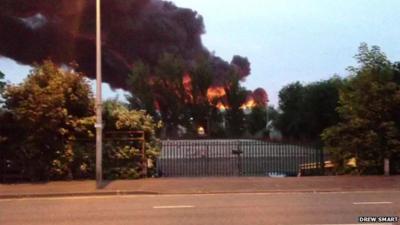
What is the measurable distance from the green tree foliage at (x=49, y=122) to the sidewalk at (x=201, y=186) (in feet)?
3.90

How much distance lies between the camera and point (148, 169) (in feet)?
80.8

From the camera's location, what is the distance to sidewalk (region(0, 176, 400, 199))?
19.0 metres

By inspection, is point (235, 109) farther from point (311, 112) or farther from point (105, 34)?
point (311, 112)

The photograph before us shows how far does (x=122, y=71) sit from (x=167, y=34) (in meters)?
12.0

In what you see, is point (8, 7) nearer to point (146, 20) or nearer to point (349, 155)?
point (146, 20)

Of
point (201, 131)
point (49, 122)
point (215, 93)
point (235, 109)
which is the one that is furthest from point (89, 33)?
point (49, 122)

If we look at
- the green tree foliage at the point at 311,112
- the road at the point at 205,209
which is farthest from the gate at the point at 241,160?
the green tree foliage at the point at 311,112

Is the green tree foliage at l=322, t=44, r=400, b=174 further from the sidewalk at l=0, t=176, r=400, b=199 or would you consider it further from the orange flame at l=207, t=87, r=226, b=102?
the orange flame at l=207, t=87, r=226, b=102

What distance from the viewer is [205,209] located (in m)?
13.8

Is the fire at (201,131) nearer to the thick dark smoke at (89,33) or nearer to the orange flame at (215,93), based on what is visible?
the orange flame at (215,93)

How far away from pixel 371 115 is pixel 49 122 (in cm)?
1200

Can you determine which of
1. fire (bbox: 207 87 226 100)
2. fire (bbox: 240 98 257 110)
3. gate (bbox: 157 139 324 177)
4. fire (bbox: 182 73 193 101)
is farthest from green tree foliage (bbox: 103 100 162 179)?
fire (bbox: 240 98 257 110)

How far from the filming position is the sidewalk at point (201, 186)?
62.4 ft

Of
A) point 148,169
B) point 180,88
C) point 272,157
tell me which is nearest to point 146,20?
point 180,88
